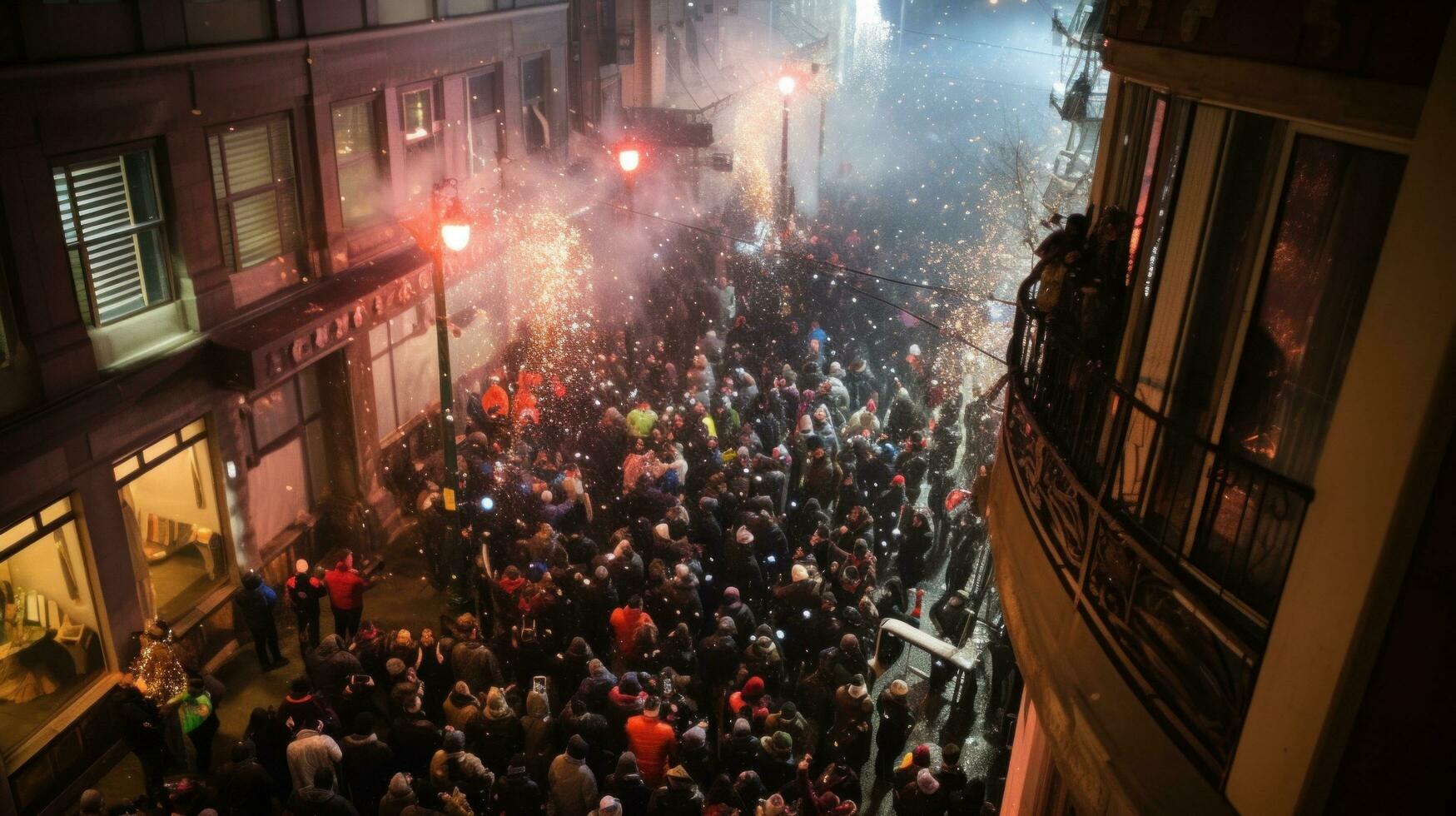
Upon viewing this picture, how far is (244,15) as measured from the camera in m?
11.7

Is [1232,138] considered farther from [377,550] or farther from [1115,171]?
[377,550]

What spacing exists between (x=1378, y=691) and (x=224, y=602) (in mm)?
12029

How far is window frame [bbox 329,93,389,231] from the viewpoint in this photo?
45.2 ft

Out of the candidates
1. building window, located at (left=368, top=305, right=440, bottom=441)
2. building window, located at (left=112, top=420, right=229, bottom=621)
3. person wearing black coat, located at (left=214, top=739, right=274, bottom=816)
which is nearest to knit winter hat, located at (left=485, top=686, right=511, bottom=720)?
person wearing black coat, located at (left=214, top=739, right=274, bottom=816)

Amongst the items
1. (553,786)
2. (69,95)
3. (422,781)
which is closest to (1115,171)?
(553,786)

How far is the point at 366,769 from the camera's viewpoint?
8.27m

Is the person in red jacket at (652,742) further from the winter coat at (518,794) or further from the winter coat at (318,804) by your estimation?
the winter coat at (318,804)

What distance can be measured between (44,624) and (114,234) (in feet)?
13.3

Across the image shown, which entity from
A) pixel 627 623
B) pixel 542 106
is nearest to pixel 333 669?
pixel 627 623

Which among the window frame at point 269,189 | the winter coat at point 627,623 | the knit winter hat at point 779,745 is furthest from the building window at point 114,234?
the knit winter hat at point 779,745

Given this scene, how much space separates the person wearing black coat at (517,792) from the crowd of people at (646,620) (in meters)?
0.02

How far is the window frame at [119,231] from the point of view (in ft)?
31.1

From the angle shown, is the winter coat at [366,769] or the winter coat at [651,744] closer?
the winter coat at [366,769]

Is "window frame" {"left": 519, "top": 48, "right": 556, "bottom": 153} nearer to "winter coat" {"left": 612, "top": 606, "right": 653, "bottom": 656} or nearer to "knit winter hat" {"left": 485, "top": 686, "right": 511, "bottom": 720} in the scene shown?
"winter coat" {"left": 612, "top": 606, "right": 653, "bottom": 656}
